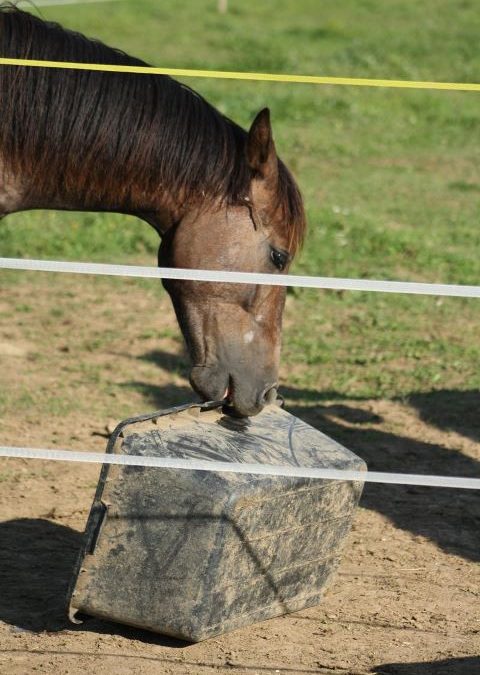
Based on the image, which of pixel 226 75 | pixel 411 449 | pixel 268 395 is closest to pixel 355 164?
pixel 411 449

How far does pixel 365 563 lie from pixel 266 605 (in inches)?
30.3

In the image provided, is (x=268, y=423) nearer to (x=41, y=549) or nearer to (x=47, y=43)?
(x=41, y=549)

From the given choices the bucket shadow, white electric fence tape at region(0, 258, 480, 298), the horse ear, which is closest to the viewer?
white electric fence tape at region(0, 258, 480, 298)

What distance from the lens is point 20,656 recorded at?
3873mm

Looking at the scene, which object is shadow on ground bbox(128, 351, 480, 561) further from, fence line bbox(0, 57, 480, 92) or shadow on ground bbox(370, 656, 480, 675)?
fence line bbox(0, 57, 480, 92)

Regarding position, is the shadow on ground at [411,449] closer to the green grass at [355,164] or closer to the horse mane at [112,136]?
the green grass at [355,164]

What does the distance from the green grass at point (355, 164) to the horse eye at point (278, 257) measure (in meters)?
2.85

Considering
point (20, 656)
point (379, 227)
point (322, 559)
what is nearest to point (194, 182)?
point (322, 559)

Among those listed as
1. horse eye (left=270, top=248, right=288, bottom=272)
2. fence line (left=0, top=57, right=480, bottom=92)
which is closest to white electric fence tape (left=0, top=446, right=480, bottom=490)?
horse eye (left=270, top=248, right=288, bottom=272)

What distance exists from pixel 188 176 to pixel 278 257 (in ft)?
1.43

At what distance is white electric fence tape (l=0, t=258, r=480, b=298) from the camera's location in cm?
356

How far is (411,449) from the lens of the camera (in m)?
6.12

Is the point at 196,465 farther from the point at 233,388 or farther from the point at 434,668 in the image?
the point at 434,668

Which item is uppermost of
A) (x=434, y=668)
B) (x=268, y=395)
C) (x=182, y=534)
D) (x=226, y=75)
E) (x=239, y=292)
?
(x=226, y=75)
